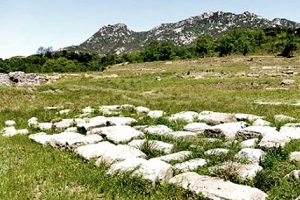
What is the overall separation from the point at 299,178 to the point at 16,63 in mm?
144937

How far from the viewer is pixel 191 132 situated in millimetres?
14211

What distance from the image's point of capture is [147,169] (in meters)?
9.46

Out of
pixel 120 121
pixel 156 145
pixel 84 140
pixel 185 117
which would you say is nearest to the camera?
pixel 156 145

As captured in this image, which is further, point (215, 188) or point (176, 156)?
point (176, 156)

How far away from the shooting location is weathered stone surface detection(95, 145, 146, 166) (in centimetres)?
1079

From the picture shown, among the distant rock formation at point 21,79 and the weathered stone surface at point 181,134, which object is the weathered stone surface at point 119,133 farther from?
the distant rock formation at point 21,79

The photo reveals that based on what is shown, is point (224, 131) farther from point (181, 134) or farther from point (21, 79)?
point (21, 79)

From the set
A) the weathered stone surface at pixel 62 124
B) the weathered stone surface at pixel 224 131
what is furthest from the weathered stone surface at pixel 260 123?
the weathered stone surface at pixel 62 124

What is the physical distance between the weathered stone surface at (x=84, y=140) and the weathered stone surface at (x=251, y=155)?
5.00 m

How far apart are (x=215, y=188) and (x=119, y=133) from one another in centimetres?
Answer: 629

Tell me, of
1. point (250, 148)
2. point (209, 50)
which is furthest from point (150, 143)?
point (209, 50)

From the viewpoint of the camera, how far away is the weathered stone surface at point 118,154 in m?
10.8

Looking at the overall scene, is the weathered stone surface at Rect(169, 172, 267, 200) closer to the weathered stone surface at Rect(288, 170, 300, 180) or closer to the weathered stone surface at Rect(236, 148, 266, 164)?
the weathered stone surface at Rect(288, 170, 300, 180)

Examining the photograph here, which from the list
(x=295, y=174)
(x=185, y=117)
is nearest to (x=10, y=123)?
(x=185, y=117)
